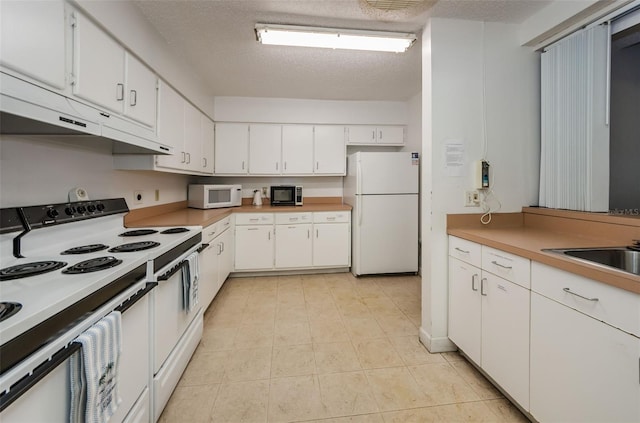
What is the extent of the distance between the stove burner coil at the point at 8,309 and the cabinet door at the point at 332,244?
307 cm

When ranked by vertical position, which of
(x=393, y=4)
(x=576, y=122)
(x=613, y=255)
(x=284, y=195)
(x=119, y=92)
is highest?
(x=393, y=4)

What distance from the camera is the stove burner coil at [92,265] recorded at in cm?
106

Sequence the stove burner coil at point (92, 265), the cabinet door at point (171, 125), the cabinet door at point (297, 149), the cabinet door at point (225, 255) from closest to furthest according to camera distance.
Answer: the stove burner coil at point (92, 265) < the cabinet door at point (171, 125) < the cabinet door at point (225, 255) < the cabinet door at point (297, 149)

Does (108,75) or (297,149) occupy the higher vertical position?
(297,149)

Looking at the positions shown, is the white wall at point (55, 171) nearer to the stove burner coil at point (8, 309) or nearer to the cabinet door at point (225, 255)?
the stove burner coil at point (8, 309)

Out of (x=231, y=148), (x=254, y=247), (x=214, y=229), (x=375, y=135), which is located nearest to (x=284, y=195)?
(x=254, y=247)

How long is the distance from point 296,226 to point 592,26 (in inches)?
123

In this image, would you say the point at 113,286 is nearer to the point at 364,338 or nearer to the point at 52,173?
the point at 52,173

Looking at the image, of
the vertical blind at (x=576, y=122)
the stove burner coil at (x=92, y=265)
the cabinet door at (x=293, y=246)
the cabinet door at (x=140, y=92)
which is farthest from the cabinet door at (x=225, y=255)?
the vertical blind at (x=576, y=122)

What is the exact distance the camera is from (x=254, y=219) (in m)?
3.60

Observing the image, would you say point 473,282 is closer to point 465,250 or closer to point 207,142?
point 465,250

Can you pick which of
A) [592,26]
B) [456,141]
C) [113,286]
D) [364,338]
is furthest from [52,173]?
[592,26]

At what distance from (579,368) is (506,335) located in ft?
1.27

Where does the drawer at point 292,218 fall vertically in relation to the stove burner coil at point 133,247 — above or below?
above
